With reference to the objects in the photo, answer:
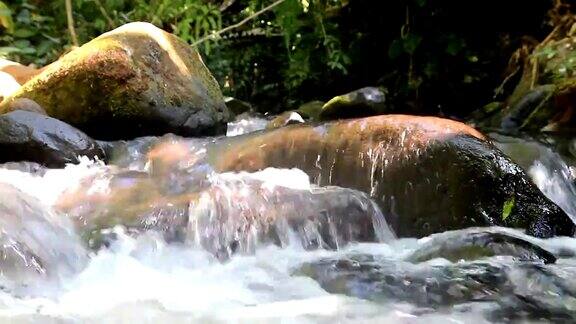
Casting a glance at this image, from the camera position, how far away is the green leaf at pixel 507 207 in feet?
11.0

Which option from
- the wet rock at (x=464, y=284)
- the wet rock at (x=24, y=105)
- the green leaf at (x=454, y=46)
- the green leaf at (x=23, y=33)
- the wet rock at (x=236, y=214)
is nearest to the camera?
the wet rock at (x=464, y=284)

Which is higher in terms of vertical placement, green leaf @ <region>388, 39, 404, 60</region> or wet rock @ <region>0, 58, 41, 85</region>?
green leaf @ <region>388, 39, 404, 60</region>

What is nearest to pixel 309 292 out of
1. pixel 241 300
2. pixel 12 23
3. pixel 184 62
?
pixel 241 300

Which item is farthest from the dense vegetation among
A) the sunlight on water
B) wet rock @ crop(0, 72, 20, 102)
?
wet rock @ crop(0, 72, 20, 102)

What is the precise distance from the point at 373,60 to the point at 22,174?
498cm

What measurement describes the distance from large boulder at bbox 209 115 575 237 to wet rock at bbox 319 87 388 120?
2352mm

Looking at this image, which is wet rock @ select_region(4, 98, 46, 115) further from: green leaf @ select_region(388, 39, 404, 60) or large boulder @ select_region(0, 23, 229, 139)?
green leaf @ select_region(388, 39, 404, 60)

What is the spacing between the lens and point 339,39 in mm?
8109

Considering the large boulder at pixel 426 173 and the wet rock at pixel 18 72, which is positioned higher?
the wet rock at pixel 18 72

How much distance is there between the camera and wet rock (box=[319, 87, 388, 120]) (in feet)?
21.1

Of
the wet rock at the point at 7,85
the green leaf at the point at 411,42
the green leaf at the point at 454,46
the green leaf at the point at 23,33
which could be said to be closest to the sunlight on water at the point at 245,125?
the green leaf at the point at 411,42

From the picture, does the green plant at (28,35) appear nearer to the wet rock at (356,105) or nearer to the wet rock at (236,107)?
the wet rock at (236,107)

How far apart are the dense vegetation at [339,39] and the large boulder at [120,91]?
2373mm

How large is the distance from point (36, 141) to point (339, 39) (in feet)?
15.1
